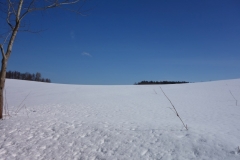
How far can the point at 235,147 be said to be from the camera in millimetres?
3076

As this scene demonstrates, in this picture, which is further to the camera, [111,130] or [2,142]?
[111,130]

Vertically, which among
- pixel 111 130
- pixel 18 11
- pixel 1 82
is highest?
pixel 18 11

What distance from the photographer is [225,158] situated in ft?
9.21

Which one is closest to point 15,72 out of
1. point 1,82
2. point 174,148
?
point 1,82

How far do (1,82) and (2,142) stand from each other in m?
2.49

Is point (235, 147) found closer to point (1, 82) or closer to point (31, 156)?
point (31, 156)

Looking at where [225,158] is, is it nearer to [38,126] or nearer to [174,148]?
[174,148]

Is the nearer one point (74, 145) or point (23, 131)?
point (74, 145)

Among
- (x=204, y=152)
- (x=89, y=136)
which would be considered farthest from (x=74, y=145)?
(x=204, y=152)

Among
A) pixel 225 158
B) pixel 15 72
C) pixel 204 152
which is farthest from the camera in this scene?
pixel 15 72

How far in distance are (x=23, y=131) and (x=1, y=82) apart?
215cm

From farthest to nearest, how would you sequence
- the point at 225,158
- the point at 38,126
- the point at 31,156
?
the point at 38,126 < the point at 31,156 < the point at 225,158

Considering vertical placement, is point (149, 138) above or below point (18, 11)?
below

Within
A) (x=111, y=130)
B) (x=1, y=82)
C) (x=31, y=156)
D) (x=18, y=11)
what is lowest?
(x=31, y=156)
